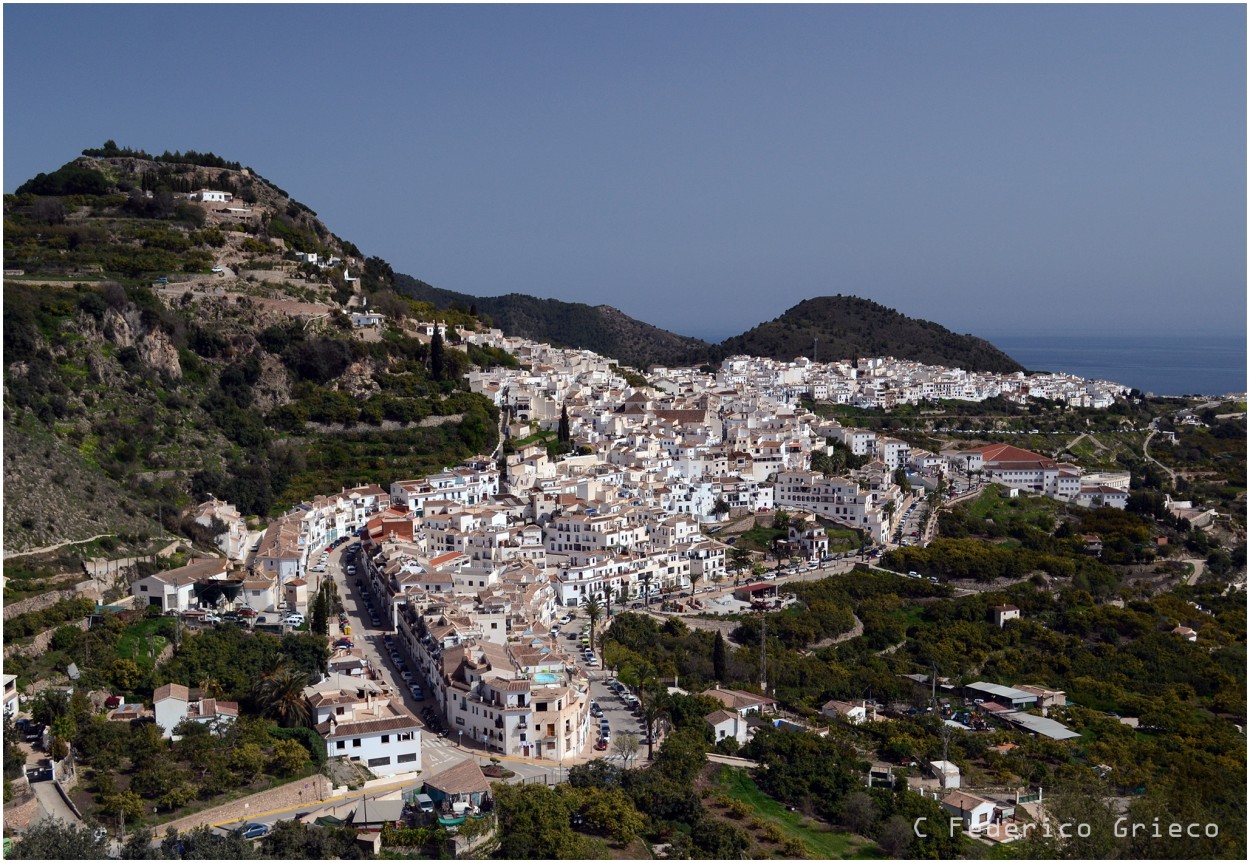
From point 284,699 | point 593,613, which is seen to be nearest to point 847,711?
point 593,613

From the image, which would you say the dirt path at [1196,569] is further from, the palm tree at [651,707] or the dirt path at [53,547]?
the dirt path at [53,547]

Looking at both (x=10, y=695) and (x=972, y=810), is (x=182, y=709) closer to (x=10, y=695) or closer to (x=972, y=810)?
(x=10, y=695)

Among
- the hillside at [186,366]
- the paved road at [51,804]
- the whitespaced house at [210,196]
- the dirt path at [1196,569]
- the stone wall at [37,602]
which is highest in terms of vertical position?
the whitespaced house at [210,196]

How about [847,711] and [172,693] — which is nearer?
[172,693]

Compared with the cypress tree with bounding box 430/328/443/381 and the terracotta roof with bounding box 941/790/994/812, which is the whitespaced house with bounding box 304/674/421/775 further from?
the cypress tree with bounding box 430/328/443/381

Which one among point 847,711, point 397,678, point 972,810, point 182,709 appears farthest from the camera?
point 847,711

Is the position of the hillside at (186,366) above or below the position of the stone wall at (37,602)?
above

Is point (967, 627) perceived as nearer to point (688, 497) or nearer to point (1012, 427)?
point (688, 497)

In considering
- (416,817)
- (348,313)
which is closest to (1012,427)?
(348,313)

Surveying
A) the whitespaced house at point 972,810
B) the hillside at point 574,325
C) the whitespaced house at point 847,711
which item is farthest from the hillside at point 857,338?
the whitespaced house at point 972,810
